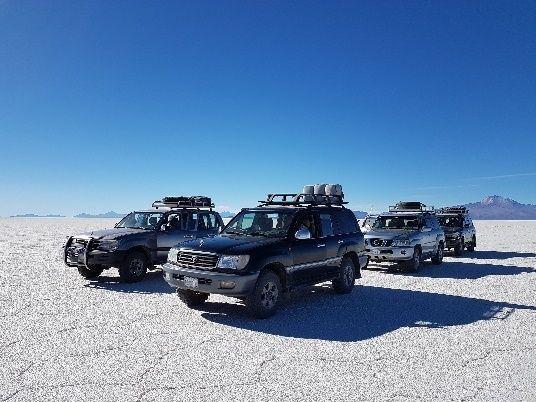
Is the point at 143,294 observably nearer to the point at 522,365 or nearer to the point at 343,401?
the point at 343,401

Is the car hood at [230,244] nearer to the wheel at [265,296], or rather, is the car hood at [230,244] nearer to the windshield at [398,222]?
the wheel at [265,296]

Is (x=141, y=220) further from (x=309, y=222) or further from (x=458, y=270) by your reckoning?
(x=458, y=270)

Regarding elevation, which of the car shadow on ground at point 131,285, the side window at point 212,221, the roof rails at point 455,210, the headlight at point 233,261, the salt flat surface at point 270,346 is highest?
the roof rails at point 455,210

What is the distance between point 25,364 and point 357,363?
13.3ft

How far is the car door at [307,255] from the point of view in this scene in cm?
873

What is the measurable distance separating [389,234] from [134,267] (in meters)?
7.74

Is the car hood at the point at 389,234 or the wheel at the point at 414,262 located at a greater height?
the car hood at the point at 389,234

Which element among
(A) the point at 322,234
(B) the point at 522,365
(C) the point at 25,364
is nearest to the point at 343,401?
(B) the point at 522,365

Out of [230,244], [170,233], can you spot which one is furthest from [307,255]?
[170,233]

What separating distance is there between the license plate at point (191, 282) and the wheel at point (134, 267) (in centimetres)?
392

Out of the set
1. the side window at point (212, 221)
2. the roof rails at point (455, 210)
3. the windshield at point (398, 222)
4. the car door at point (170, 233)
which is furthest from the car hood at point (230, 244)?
the roof rails at point (455, 210)

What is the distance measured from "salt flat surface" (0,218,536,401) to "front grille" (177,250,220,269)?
93 cm

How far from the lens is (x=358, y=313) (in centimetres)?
847

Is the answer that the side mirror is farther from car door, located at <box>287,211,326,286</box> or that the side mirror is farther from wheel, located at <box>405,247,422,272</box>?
wheel, located at <box>405,247,422,272</box>
